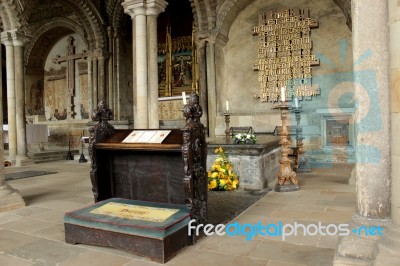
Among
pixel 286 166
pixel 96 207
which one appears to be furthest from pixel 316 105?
pixel 96 207

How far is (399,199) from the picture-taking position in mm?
2068

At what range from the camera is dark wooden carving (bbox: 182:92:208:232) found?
302 cm

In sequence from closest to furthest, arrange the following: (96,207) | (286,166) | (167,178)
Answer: (96,207) < (167,178) < (286,166)

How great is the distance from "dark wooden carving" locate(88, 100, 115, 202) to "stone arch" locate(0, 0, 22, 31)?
7.40 metres

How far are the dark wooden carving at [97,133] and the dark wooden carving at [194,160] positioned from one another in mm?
1244

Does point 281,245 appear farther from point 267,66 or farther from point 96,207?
point 267,66

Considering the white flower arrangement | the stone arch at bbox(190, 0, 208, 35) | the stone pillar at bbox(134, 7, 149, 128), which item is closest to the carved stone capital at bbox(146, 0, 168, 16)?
the stone pillar at bbox(134, 7, 149, 128)

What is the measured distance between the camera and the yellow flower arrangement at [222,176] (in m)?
5.36

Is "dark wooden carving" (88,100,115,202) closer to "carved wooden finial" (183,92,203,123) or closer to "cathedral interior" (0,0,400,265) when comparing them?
"cathedral interior" (0,0,400,265)

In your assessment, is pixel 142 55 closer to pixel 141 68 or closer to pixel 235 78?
pixel 141 68

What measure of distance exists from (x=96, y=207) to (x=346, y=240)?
7.78ft

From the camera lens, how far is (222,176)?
5.38m

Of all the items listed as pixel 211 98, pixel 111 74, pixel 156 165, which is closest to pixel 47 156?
pixel 111 74

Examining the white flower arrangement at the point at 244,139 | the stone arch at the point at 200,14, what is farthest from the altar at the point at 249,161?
the stone arch at the point at 200,14
